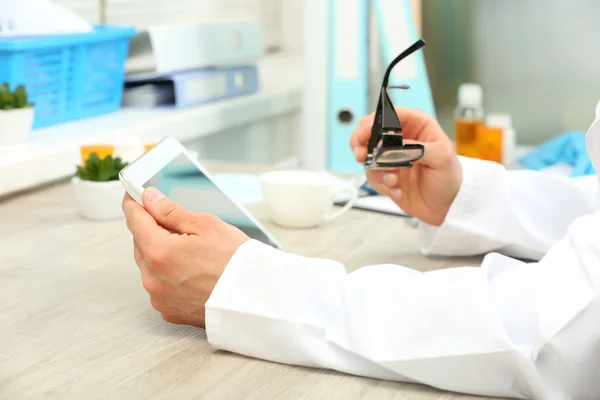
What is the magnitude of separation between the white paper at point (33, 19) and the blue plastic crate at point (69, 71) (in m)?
0.02

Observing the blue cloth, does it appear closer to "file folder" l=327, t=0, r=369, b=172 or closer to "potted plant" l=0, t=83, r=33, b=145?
"file folder" l=327, t=0, r=369, b=172

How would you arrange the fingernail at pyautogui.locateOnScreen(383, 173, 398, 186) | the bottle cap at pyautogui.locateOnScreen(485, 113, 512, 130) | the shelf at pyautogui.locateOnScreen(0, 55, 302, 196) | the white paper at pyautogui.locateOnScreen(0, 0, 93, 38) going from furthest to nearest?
the bottle cap at pyautogui.locateOnScreen(485, 113, 512, 130) < the white paper at pyautogui.locateOnScreen(0, 0, 93, 38) < the shelf at pyautogui.locateOnScreen(0, 55, 302, 196) < the fingernail at pyautogui.locateOnScreen(383, 173, 398, 186)

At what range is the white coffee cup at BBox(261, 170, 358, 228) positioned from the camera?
131 centimetres

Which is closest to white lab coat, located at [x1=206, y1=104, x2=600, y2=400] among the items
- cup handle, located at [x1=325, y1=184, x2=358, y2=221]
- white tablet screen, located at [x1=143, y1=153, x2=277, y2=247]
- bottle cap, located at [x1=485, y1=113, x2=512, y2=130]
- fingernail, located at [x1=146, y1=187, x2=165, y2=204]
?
fingernail, located at [x1=146, y1=187, x2=165, y2=204]

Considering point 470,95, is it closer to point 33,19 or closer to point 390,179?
point 390,179

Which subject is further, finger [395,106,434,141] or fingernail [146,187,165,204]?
finger [395,106,434,141]

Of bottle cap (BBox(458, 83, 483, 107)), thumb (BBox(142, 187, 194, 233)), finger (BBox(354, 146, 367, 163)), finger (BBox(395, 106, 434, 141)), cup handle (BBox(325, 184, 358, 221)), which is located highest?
bottle cap (BBox(458, 83, 483, 107))

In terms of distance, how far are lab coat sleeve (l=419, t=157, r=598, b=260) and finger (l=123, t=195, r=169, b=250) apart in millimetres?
437

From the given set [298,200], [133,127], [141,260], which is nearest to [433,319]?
[141,260]

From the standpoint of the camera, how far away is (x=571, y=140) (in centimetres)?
192

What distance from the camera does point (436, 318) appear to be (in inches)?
31.4

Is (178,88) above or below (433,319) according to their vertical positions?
above

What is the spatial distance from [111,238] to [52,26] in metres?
0.71

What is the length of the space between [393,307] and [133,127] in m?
1.14
